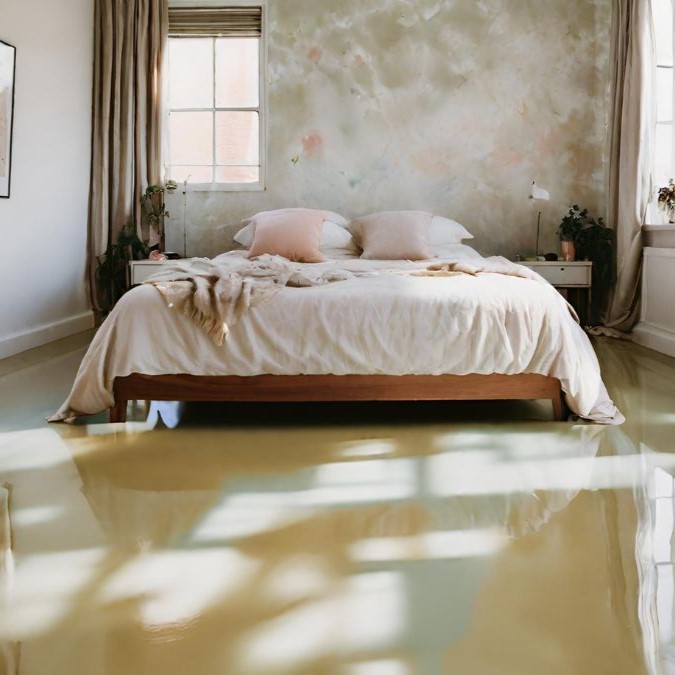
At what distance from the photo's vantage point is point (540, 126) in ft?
19.0

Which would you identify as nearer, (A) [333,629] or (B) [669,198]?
(A) [333,629]

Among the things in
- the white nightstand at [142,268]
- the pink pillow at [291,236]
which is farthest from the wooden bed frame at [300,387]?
the white nightstand at [142,268]

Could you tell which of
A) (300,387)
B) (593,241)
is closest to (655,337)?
(593,241)

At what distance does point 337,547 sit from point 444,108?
4.56m

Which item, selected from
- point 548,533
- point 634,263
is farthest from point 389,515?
point 634,263

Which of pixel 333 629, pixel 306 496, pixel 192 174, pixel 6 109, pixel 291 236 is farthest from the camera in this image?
pixel 192 174

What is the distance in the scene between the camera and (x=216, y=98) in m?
5.95

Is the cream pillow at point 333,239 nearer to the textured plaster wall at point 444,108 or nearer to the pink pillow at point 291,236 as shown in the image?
the pink pillow at point 291,236

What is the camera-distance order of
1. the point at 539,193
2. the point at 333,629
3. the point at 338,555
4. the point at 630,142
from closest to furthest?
1. the point at 333,629
2. the point at 338,555
3. the point at 630,142
4. the point at 539,193

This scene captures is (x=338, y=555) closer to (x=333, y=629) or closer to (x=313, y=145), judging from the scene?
(x=333, y=629)

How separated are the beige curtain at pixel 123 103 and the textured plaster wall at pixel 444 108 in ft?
2.97

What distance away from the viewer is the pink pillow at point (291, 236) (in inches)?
187

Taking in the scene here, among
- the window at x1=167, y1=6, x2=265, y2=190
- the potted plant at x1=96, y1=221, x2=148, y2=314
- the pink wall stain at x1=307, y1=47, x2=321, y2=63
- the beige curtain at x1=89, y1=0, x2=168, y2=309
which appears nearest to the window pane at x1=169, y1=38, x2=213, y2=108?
the window at x1=167, y1=6, x2=265, y2=190

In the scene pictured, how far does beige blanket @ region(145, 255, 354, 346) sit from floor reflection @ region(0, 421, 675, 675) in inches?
18.5
